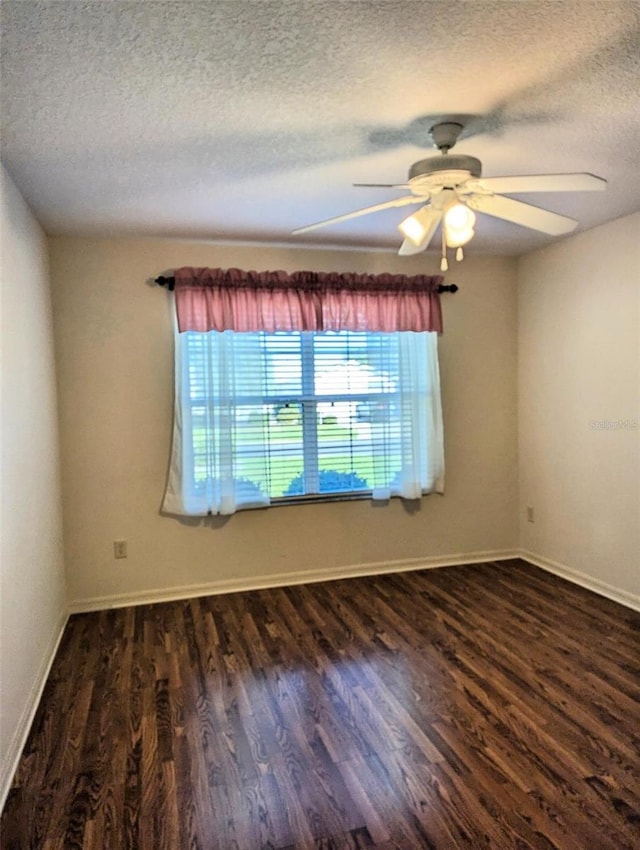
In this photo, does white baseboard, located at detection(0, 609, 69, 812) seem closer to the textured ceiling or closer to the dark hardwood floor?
the dark hardwood floor

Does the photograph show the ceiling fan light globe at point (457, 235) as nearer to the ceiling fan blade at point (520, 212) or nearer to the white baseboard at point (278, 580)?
the ceiling fan blade at point (520, 212)

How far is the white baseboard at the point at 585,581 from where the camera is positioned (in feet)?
11.0

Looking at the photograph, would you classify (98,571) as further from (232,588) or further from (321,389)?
(321,389)

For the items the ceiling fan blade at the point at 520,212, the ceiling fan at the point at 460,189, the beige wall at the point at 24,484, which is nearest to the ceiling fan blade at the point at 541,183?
the ceiling fan at the point at 460,189

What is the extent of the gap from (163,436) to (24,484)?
4.21 feet

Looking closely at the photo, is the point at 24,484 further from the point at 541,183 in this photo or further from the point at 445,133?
the point at 541,183

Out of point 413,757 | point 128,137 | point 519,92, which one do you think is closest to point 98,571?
point 413,757

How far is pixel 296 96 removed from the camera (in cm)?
182

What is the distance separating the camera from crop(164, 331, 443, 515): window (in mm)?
3602

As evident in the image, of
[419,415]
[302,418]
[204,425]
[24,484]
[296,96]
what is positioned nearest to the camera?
[296,96]

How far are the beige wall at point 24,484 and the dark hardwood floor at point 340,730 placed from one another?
19cm

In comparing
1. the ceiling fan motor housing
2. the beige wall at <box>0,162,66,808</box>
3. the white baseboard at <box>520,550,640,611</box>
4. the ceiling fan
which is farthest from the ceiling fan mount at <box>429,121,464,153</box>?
the white baseboard at <box>520,550,640,611</box>

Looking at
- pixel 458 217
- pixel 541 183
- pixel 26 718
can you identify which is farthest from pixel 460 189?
pixel 26 718

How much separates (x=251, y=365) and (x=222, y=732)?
86.4 inches
